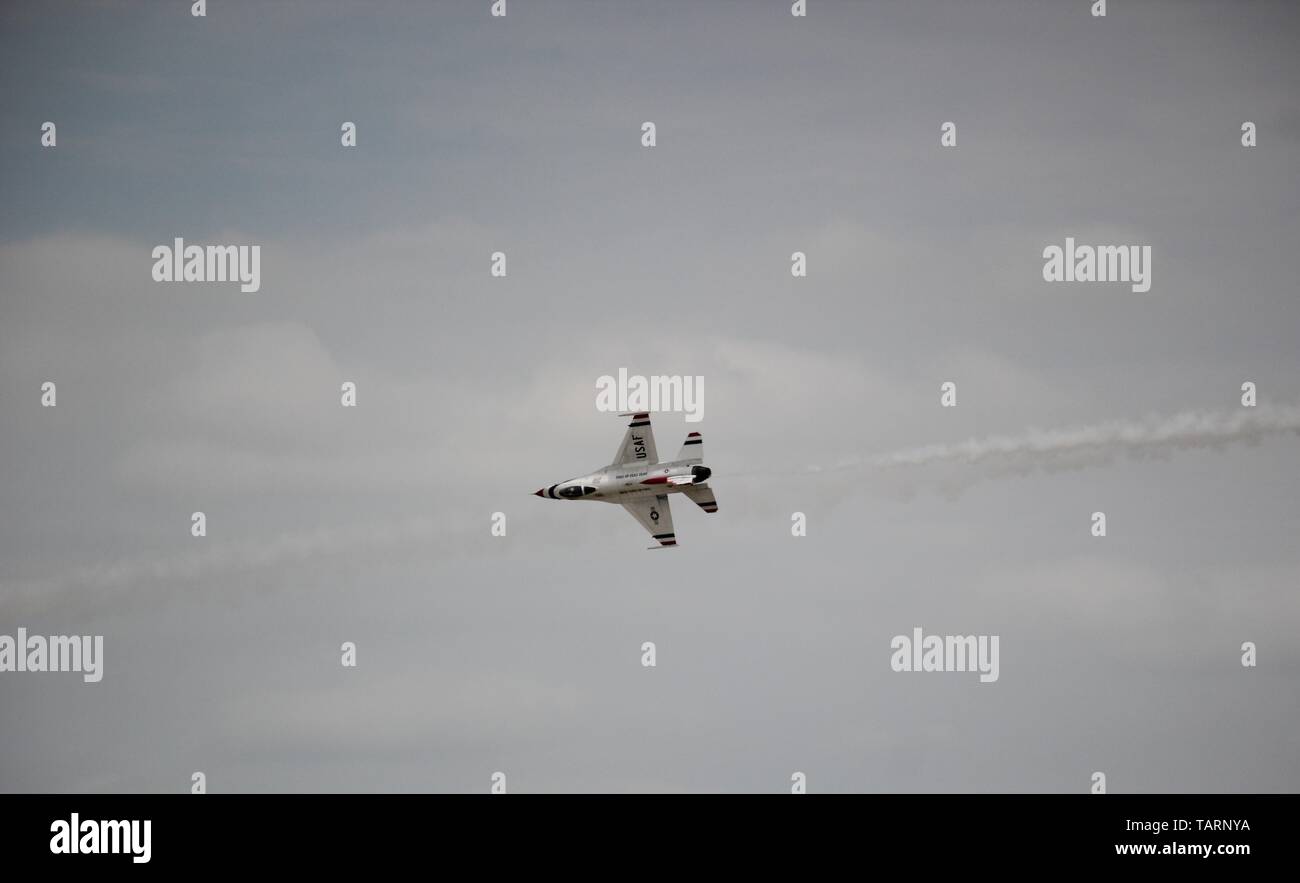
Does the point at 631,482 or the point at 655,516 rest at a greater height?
the point at 631,482

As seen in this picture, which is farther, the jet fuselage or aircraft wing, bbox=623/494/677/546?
aircraft wing, bbox=623/494/677/546

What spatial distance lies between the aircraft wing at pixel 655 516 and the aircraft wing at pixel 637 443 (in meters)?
1.96

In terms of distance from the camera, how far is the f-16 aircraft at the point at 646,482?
9081cm

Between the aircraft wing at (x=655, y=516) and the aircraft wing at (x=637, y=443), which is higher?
the aircraft wing at (x=637, y=443)

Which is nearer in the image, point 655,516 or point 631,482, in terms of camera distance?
point 631,482

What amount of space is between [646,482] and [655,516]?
384 cm

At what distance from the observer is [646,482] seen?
91.9m

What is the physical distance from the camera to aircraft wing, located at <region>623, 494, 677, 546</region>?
3729 inches
